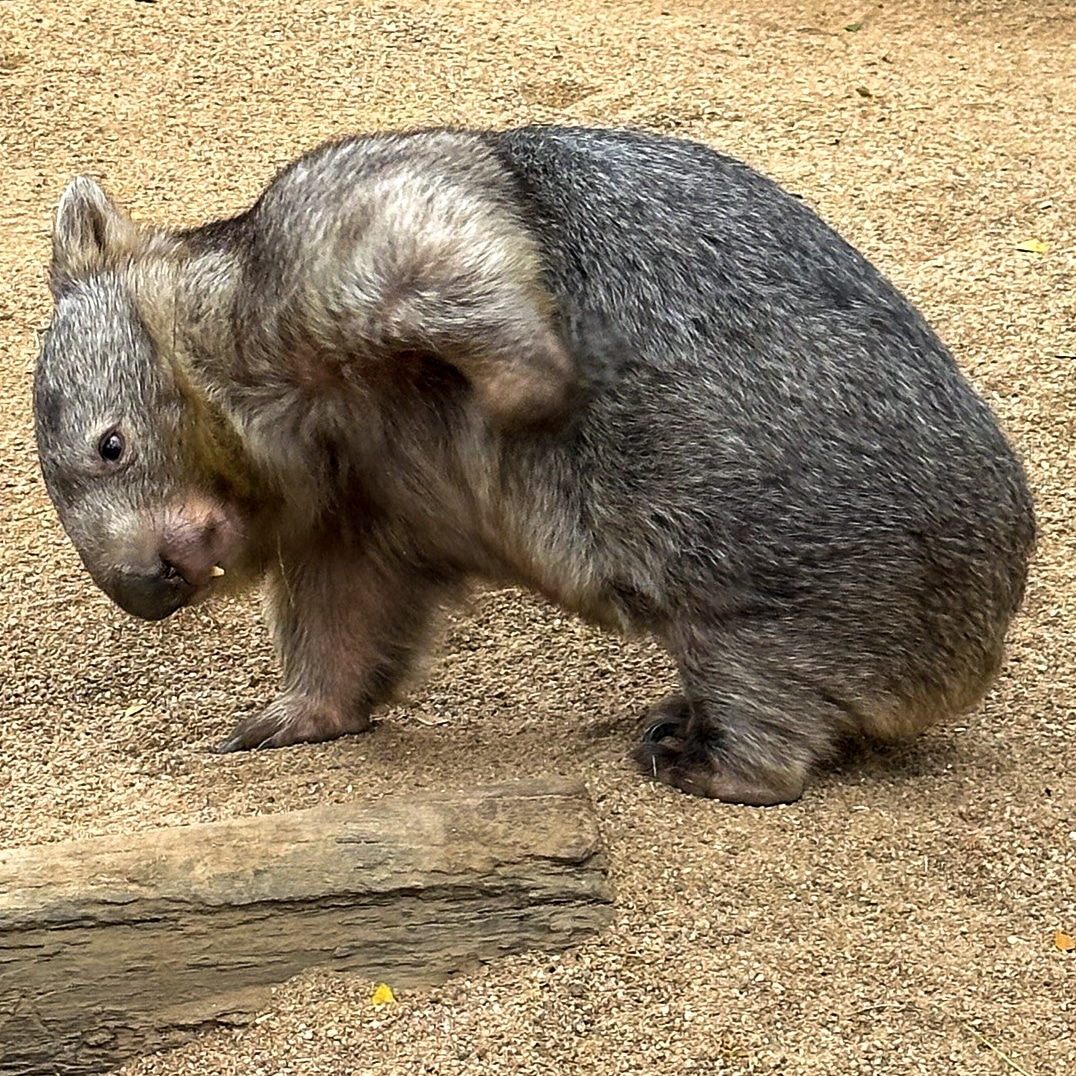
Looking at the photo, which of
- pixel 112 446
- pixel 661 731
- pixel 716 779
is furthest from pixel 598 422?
pixel 112 446

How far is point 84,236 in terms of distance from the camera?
4977 mm

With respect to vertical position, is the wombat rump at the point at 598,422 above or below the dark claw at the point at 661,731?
above

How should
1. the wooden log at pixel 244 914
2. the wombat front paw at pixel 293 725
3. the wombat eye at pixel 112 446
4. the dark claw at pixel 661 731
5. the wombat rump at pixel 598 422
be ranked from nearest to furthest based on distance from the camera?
the wooden log at pixel 244 914 < the wombat rump at pixel 598 422 < the wombat eye at pixel 112 446 < the dark claw at pixel 661 731 < the wombat front paw at pixel 293 725

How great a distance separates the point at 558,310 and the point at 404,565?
0.97 m

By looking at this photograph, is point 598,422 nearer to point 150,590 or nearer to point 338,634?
point 338,634

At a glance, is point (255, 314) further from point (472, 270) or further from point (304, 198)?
point (472, 270)

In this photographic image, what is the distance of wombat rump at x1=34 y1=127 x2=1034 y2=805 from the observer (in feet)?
14.6

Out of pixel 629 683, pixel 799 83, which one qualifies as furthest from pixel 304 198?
pixel 799 83

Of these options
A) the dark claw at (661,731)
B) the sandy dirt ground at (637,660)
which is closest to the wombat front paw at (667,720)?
the dark claw at (661,731)

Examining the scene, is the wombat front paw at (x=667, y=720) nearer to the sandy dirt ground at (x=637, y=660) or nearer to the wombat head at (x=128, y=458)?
the sandy dirt ground at (x=637, y=660)

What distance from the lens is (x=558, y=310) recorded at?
4.56 metres

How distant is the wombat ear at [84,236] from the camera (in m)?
4.95

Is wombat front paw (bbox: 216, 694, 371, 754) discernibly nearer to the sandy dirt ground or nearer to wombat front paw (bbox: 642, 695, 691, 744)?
the sandy dirt ground

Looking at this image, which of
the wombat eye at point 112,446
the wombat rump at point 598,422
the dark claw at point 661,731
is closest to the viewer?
the wombat rump at point 598,422
